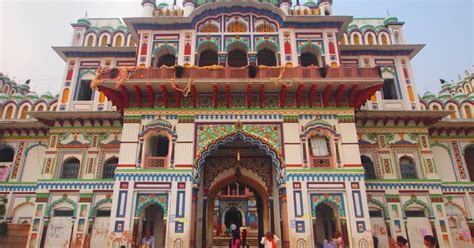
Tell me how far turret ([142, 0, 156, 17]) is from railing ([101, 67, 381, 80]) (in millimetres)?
4140

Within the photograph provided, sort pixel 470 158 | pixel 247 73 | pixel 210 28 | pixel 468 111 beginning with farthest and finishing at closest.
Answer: pixel 468 111
pixel 470 158
pixel 210 28
pixel 247 73

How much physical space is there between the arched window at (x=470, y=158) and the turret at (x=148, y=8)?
708 inches

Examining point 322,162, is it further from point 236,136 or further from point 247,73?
point 247,73

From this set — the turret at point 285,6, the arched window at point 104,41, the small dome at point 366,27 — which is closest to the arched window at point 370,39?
the small dome at point 366,27

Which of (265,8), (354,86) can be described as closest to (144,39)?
(265,8)

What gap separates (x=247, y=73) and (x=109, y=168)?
8389mm

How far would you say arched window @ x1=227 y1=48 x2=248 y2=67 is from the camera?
17.2 meters

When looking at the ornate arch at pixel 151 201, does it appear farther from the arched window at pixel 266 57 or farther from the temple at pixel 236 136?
the arched window at pixel 266 57

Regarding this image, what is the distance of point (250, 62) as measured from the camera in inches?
630

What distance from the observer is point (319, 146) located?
14.5 meters

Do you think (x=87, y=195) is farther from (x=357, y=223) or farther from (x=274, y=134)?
(x=357, y=223)

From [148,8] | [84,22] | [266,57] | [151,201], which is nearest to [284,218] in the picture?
[151,201]

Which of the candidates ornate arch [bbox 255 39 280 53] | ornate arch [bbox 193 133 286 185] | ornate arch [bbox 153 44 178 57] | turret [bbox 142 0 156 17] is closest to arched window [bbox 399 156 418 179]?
ornate arch [bbox 193 133 286 185]

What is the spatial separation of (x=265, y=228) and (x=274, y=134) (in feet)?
17.7
